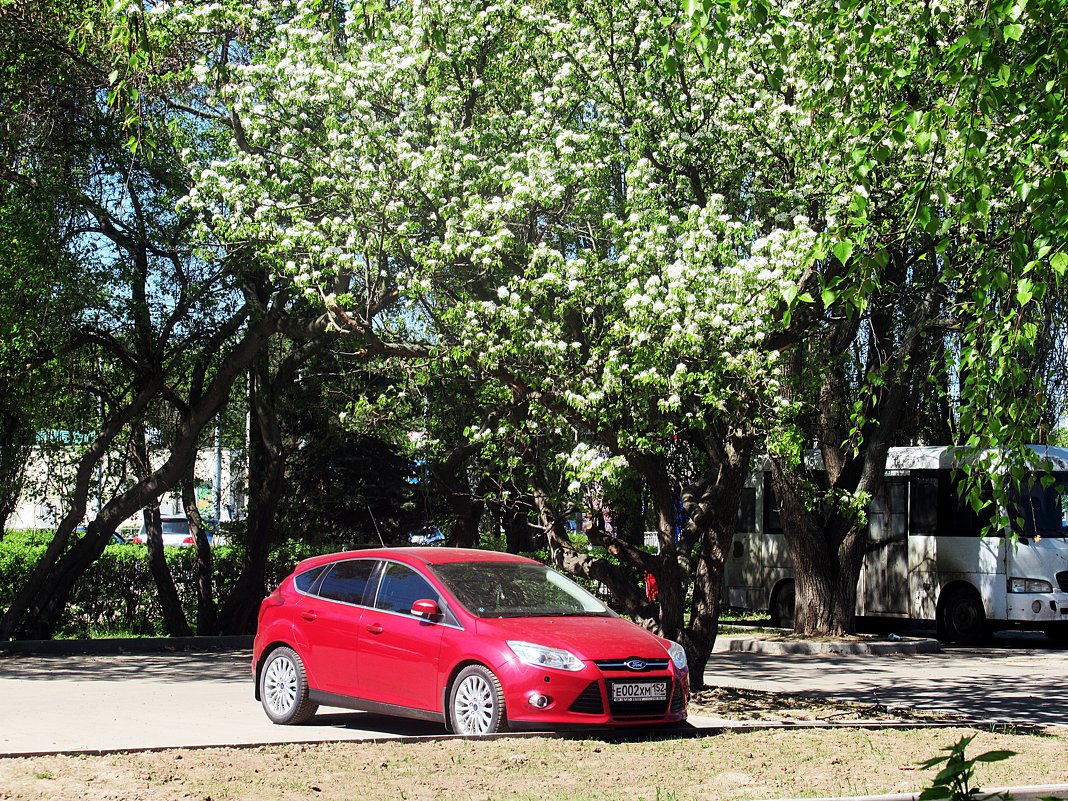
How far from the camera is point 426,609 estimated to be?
10.6 m

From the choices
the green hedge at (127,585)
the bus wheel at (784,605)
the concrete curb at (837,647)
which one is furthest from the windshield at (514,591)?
the bus wheel at (784,605)

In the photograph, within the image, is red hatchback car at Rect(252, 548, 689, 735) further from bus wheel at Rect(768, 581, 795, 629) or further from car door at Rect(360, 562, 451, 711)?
bus wheel at Rect(768, 581, 795, 629)

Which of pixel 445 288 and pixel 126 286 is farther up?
pixel 126 286

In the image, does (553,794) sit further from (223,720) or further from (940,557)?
(940,557)

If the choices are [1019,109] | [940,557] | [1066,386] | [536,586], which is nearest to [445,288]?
[536,586]

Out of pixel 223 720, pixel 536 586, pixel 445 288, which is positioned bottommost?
pixel 223 720

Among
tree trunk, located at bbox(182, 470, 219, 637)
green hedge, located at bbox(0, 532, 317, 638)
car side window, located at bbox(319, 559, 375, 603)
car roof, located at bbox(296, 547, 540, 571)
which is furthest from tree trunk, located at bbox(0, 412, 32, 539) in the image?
car side window, located at bbox(319, 559, 375, 603)

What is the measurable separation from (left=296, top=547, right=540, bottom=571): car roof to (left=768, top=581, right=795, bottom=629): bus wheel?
14.4m

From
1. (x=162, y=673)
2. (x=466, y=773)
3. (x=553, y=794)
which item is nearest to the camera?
(x=553, y=794)

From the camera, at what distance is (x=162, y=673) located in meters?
16.9

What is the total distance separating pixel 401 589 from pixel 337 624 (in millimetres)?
633

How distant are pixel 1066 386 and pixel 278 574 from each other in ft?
47.3

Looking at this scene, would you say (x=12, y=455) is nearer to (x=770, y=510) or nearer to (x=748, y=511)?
(x=748, y=511)

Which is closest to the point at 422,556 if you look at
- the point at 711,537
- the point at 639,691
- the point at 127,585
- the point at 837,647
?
the point at 639,691
